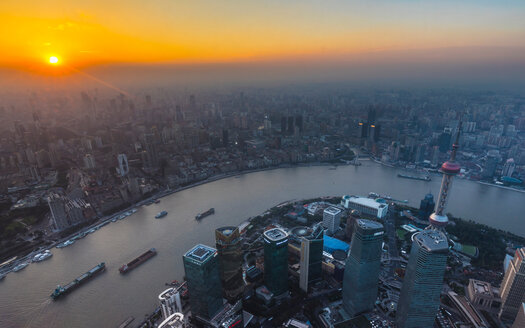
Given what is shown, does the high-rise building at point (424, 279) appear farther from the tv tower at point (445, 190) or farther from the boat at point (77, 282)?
the boat at point (77, 282)

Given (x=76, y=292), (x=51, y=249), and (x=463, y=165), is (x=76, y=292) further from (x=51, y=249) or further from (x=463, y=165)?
(x=463, y=165)

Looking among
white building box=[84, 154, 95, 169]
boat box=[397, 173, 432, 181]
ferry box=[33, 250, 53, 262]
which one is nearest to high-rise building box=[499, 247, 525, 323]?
boat box=[397, 173, 432, 181]

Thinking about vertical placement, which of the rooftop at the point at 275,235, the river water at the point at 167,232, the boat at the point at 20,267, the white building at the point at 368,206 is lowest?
the river water at the point at 167,232

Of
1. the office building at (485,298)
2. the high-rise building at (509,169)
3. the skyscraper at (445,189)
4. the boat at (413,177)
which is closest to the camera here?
the office building at (485,298)

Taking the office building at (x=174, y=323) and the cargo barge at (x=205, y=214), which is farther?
the cargo barge at (x=205, y=214)

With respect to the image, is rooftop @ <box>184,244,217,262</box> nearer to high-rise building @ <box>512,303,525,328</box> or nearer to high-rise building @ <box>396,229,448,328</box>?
high-rise building @ <box>396,229,448,328</box>

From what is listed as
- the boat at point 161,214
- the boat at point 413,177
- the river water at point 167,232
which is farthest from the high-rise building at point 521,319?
the boat at point 161,214

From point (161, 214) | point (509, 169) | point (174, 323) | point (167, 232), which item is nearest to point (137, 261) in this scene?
point (167, 232)
